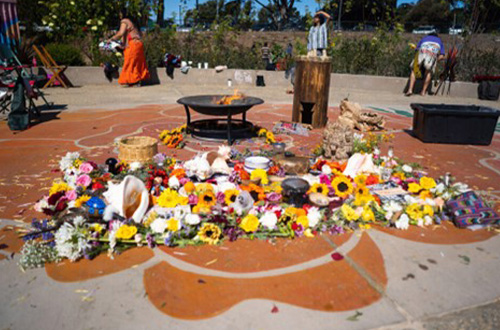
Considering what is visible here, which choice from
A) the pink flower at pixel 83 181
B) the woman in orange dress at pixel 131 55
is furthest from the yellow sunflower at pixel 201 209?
the woman in orange dress at pixel 131 55

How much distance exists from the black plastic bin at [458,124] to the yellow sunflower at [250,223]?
3918mm

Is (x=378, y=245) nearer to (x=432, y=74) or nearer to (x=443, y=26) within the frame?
(x=432, y=74)

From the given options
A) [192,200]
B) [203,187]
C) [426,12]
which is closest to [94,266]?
[192,200]

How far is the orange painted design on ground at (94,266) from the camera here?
2105 millimetres

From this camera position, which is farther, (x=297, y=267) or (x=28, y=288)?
(x=297, y=267)

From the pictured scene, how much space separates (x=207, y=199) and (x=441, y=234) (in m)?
1.82

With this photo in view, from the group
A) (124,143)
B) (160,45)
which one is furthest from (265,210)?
(160,45)

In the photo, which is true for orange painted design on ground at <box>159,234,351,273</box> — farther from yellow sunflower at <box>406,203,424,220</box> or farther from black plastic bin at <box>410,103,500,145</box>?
black plastic bin at <box>410,103,500,145</box>

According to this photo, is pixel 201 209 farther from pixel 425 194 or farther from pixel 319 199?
pixel 425 194

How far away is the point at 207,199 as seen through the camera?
279 centimetres

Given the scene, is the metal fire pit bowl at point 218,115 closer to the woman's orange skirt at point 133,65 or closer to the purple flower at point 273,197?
the purple flower at point 273,197

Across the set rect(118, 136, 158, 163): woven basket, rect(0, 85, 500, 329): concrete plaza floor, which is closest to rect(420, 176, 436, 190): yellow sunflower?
rect(0, 85, 500, 329): concrete plaza floor

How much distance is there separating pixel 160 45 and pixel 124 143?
32.6 ft

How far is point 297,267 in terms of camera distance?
223 centimetres
